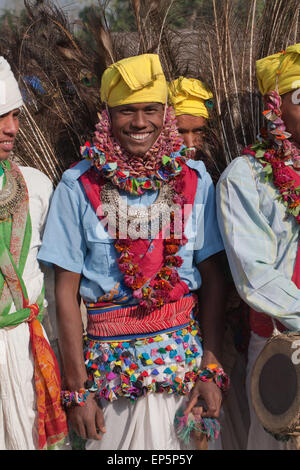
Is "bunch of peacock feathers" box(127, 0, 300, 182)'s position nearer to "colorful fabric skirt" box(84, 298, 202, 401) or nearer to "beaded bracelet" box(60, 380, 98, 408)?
"colorful fabric skirt" box(84, 298, 202, 401)

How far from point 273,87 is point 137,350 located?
147 cm

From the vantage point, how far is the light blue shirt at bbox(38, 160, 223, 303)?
3.07 m

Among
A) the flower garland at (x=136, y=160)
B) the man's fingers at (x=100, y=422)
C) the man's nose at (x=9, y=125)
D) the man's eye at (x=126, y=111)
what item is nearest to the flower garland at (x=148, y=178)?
the flower garland at (x=136, y=160)

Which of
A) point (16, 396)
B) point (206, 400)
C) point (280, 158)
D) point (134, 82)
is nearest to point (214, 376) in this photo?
point (206, 400)

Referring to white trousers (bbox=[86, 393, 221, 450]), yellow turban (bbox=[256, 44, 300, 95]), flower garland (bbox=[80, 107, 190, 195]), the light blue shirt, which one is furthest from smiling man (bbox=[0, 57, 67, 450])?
yellow turban (bbox=[256, 44, 300, 95])

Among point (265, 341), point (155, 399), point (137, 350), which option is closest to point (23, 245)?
point (137, 350)

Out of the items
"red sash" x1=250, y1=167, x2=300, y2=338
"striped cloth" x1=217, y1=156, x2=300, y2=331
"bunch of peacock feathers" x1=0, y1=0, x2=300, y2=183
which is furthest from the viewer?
"bunch of peacock feathers" x1=0, y1=0, x2=300, y2=183

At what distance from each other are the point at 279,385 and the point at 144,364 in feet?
2.16

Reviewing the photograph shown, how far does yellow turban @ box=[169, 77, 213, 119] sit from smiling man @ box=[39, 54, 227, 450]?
24.2 inches

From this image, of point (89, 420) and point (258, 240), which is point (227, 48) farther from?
point (89, 420)

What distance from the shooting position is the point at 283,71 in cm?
304

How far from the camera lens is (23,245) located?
10.1 feet
